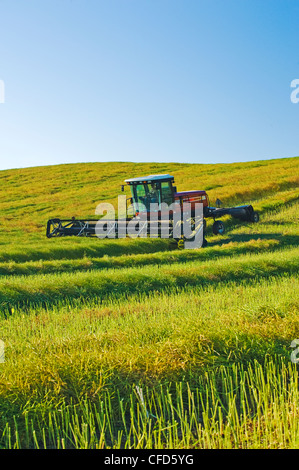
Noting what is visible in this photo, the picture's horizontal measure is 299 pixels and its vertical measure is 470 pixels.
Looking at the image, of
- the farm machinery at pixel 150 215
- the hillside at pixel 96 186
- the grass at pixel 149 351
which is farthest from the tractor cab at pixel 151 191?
the hillside at pixel 96 186

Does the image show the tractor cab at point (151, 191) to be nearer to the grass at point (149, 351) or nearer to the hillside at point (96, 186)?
the grass at point (149, 351)

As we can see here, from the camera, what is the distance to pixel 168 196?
2247 cm

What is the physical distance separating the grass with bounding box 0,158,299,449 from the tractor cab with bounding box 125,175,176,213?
12.1 feet

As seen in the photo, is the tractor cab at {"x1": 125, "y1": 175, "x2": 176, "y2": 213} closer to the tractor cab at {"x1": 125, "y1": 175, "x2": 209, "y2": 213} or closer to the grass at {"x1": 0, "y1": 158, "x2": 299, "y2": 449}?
the tractor cab at {"x1": 125, "y1": 175, "x2": 209, "y2": 213}

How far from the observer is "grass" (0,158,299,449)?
4738 mm

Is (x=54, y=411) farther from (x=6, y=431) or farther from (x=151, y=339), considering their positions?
(x=151, y=339)

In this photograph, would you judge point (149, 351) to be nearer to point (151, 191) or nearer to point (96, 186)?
point (151, 191)

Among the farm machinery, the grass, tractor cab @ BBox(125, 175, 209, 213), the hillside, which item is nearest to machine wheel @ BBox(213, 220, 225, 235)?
the farm machinery

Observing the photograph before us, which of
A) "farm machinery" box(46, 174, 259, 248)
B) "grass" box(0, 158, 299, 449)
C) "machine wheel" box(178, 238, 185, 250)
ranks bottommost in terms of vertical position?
"grass" box(0, 158, 299, 449)

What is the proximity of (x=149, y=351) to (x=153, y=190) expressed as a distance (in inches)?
655

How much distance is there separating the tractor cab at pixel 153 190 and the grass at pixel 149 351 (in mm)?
3702

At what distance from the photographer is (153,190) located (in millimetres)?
22438

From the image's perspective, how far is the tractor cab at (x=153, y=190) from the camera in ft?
73.0

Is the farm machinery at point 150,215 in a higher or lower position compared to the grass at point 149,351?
higher
